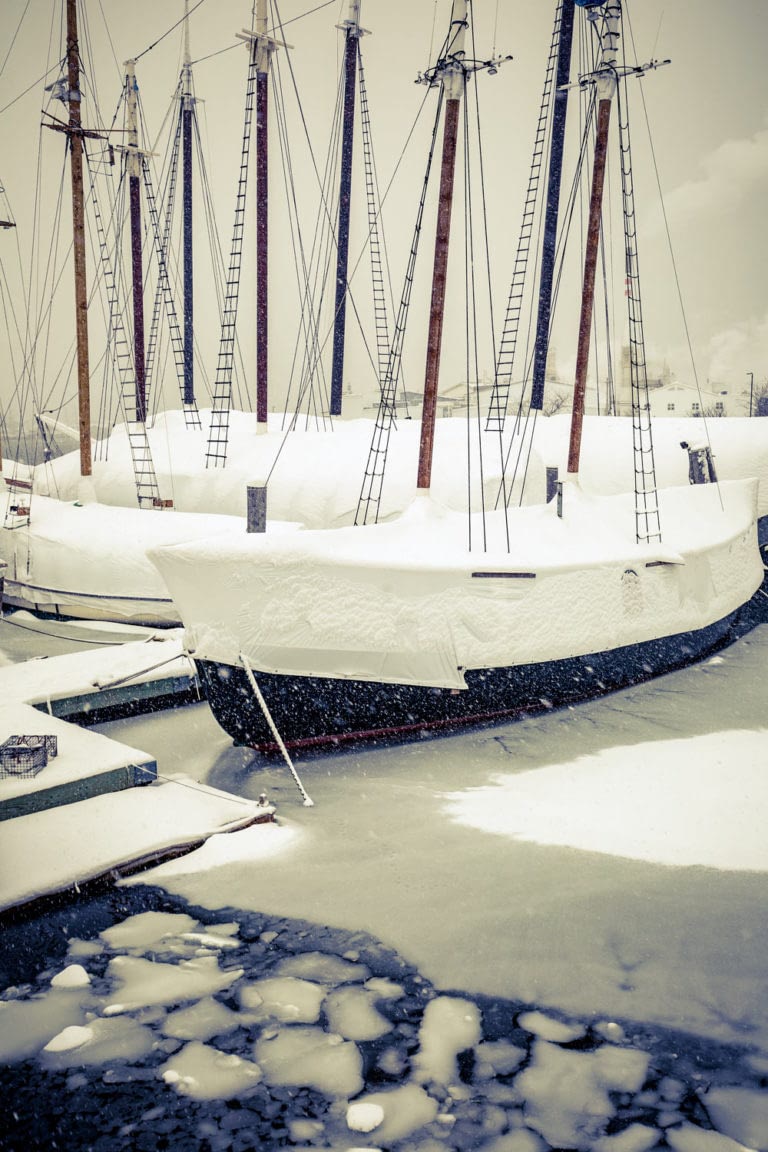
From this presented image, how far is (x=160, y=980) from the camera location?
249cm

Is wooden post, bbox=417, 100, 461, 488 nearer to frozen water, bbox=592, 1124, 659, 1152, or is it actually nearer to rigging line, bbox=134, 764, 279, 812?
rigging line, bbox=134, 764, 279, 812

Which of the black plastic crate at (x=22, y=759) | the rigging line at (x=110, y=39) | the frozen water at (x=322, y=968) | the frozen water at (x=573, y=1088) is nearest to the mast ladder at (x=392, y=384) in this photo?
the black plastic crate at (x=22, y=759)

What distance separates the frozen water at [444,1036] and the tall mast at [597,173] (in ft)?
14.7

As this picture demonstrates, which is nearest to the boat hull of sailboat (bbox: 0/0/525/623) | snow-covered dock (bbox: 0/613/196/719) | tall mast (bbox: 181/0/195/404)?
snow-covered dock (bbox: 0/613/196/719)

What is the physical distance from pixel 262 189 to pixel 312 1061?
8.60m

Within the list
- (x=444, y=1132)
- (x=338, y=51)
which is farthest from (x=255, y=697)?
(x=338, y=51)

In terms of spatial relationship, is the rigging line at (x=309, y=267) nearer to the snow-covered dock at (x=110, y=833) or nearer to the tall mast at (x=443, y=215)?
the tall mast at (x=443, y=215)

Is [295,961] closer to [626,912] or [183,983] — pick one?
[183,983]

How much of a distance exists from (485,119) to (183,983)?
→ 11.2m

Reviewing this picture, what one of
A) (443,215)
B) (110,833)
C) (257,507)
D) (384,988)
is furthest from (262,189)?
(384,988)

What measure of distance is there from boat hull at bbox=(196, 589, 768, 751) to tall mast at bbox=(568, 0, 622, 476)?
1864 mm

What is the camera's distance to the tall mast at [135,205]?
998cm

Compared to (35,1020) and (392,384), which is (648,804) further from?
(392,384)

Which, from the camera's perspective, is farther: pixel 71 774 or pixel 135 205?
pixel 135 205
